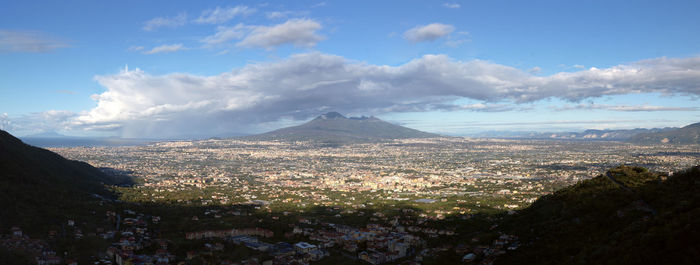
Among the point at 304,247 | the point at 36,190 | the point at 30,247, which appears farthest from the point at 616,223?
the point at 36,190

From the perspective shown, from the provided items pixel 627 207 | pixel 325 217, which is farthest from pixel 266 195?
pixel 627 207

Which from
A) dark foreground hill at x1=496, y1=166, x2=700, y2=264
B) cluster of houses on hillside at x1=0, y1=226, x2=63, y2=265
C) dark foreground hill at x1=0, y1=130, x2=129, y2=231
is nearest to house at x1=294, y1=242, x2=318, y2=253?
dark foreground hill at x1=496, y1=166, x2=700, y2=264

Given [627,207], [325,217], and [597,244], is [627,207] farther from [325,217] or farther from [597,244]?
[325,217]

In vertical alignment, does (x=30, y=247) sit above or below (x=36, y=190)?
below

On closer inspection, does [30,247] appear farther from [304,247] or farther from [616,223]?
[616,223]

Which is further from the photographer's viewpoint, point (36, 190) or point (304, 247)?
point (36, 190)

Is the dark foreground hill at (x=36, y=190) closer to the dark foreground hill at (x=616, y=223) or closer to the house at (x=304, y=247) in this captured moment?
the house at (x=304, y=247)
